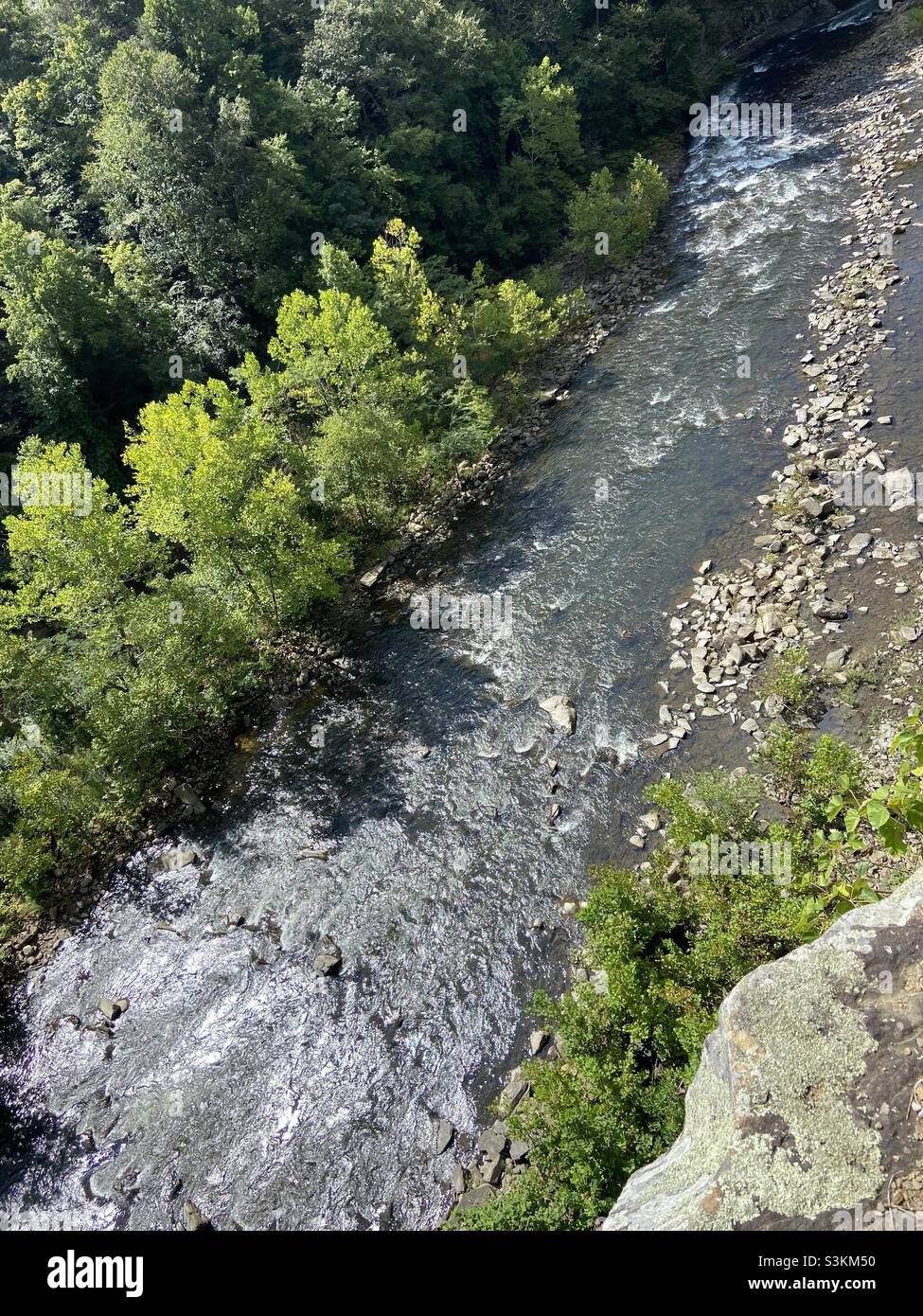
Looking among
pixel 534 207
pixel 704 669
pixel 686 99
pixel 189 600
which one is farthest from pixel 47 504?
pixel 686 99

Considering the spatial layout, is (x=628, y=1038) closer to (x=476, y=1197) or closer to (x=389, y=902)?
(x=476, y=1197)

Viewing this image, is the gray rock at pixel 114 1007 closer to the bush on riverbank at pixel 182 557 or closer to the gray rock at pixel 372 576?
the bush on riverbank at pixel 182 557

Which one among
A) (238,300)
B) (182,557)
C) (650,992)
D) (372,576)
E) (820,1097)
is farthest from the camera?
(238,300)

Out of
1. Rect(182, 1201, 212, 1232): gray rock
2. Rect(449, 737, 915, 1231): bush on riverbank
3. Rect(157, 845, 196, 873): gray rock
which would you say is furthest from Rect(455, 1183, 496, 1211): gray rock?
Rect(157, 845, 196, 873): gray rock

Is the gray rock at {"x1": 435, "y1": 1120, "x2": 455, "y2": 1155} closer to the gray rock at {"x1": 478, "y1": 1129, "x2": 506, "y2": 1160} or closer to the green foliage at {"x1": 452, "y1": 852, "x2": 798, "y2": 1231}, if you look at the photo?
the gray rock at {"x1": 478, "y1": 1129, "x2": 506, "y2": 1160}

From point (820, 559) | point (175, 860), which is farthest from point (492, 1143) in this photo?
point (820, 559)
